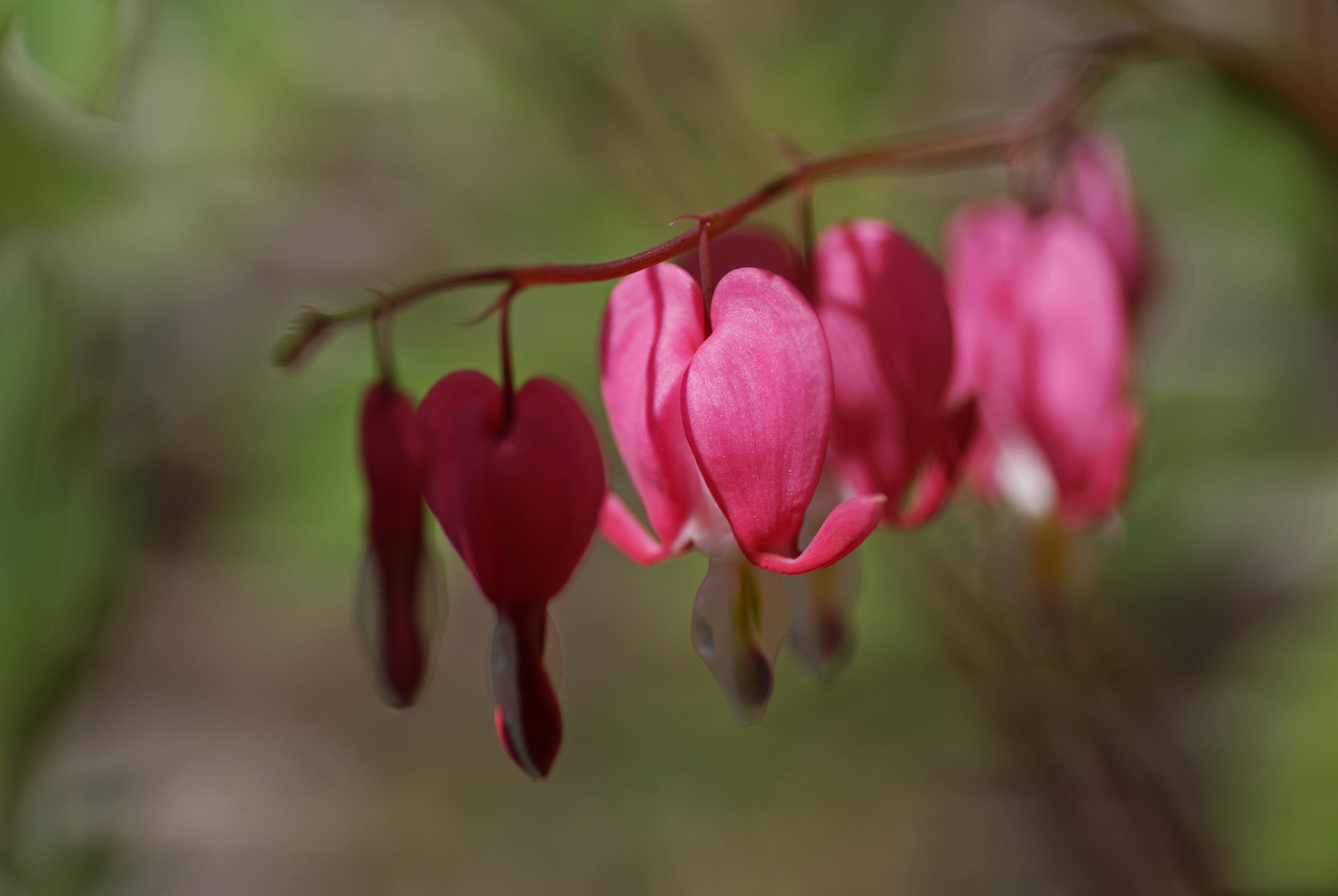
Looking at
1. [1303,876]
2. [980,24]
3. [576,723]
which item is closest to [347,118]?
[576,723]

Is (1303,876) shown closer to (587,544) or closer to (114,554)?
(587,544)

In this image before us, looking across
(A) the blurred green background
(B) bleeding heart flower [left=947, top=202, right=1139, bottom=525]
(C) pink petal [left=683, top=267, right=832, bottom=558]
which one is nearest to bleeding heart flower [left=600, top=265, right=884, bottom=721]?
(C) pink petal [left=683, top=267, right=832, bottom=558]

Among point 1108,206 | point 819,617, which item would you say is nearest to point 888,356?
point 819,617

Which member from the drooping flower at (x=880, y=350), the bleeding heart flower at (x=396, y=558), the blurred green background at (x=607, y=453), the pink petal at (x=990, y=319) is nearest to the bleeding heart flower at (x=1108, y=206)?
the blurred green background at (x=607, y=453)

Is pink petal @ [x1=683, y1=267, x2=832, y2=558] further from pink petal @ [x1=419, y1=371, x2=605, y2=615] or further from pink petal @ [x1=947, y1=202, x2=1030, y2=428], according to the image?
pink petal @ [x1=947, y1=202, x2=1030, y2=428]

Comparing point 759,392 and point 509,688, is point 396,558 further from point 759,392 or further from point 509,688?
point 759,392
